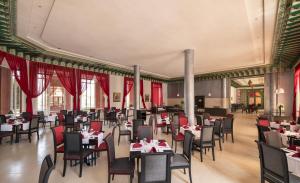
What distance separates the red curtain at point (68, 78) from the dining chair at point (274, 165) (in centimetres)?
922

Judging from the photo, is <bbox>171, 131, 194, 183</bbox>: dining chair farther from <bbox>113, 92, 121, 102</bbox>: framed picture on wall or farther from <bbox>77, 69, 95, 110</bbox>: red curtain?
<bbox>113, 92, 121, 102</bbox>: framed picture on wall

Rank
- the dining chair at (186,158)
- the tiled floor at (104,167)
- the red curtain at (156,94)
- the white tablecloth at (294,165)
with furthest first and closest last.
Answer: the red curtain at (156,94)
the tiled floor at (104,167)
the dining chair at (186,158)
the white tablecloth at (294,165)

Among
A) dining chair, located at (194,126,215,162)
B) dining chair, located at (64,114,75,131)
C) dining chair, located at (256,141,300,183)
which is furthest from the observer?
dining chair, located at (64,114,75,131)

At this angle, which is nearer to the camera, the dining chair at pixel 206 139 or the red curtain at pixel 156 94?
the dining chair at pixel 206 139

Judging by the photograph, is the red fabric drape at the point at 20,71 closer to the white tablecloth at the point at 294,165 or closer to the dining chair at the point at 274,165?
the dining chair at the point at 274,165

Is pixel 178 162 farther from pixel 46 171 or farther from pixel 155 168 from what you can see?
pixel 46 171

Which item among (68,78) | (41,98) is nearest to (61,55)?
(68,78)

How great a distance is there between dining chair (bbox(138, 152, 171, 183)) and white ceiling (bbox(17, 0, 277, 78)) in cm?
315

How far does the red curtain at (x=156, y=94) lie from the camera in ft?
53.4

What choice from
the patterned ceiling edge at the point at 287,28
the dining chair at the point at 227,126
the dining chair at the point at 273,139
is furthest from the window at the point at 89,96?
the patterned ceiling edge at the point at 287,28

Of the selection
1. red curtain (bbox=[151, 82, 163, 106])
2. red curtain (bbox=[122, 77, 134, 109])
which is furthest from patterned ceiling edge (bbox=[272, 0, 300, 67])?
red curtain (bbox=[151, 82, 163, 106])

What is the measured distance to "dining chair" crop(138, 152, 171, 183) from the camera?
2.24 metres

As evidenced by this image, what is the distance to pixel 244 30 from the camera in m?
5.08

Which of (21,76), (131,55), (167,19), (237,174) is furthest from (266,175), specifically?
(21,76)
